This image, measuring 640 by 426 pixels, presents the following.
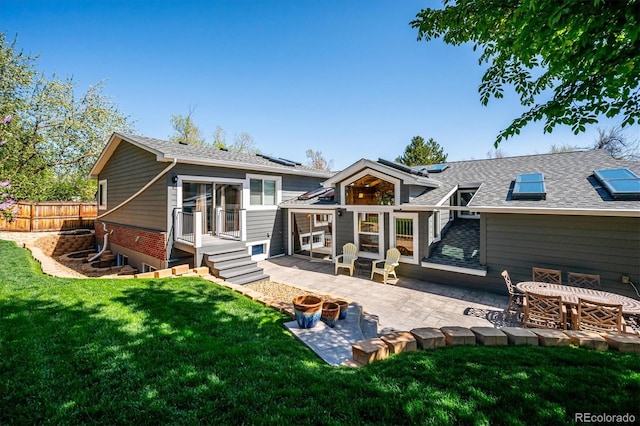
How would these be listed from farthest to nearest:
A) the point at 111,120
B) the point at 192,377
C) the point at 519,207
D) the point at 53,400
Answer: the point at 111,120
the point at 519,207
the point at 192,377
the point at 53,400

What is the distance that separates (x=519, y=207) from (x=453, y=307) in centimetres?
345

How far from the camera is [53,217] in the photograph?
15.8 meters

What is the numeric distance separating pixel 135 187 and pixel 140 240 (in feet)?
7.55

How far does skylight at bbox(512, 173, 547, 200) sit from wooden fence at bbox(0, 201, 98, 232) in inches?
838

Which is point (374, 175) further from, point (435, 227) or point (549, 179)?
point (549, 179)

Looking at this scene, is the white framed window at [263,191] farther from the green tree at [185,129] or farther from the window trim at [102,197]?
the green tree at [185,129]

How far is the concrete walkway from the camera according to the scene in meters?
6.09

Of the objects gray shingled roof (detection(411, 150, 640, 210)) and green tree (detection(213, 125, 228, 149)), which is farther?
green tree (detection(213, 125, 228, 149))

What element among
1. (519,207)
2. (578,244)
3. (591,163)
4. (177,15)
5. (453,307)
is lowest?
(453,307)

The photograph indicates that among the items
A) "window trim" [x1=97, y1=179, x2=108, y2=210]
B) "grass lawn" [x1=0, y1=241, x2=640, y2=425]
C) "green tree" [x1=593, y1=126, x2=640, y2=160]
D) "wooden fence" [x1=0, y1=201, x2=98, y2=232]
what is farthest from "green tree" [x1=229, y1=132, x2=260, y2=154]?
"green tree" [x1=593, y1=126, x2=640, y2=160]

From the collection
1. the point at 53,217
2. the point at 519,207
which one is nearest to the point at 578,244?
the point at 519,207

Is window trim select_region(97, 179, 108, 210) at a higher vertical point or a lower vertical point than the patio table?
higher

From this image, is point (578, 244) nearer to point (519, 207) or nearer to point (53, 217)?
point (519, 207)

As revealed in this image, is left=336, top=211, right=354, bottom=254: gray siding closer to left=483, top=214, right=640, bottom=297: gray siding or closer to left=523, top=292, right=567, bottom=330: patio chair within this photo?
left=483, top=214, right=640, bottom=297: gray siding
